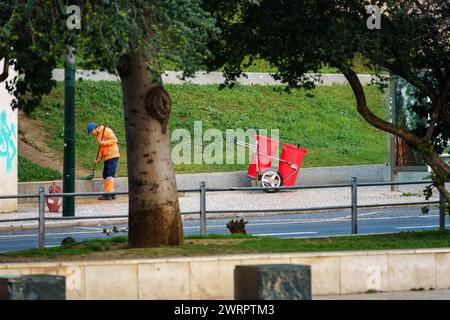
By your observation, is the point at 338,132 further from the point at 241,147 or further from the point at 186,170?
the point at 186,170

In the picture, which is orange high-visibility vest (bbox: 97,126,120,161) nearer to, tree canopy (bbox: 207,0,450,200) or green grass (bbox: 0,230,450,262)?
tree canopy (bbox: 207,0,450,200)

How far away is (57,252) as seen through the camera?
56.0ft

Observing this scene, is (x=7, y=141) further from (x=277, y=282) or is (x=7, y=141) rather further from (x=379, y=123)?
(x=277, y=282)

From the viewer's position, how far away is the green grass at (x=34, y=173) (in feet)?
107

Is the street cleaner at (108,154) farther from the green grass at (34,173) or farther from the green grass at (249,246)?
the green grass at (249,246)

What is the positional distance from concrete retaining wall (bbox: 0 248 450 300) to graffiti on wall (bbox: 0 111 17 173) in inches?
626

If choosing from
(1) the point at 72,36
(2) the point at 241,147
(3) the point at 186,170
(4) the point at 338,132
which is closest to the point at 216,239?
(1) the point at 72,36

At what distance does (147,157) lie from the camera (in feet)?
54.7

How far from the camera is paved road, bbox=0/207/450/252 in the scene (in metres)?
23.5

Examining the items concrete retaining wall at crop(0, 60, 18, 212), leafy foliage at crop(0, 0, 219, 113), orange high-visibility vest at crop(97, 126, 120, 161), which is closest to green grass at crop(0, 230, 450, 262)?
leafy foliage at crop(0, 0, 219, 113)

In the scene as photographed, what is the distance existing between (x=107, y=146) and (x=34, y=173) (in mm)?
2588

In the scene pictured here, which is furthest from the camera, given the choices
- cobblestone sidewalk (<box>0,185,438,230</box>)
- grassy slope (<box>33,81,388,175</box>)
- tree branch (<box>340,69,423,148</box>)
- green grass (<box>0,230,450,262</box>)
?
grassy slope (<box>33,81,388,175</box>)

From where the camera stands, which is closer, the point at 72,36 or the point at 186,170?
the point at 72,36

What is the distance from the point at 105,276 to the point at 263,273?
3311 millimetres
